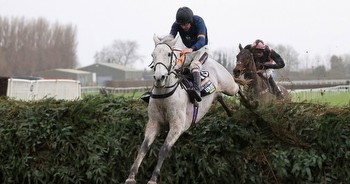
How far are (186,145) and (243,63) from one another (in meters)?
2.87

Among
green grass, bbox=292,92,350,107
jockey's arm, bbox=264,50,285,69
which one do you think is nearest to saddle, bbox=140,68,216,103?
green grass, bbox=292,92,350,107

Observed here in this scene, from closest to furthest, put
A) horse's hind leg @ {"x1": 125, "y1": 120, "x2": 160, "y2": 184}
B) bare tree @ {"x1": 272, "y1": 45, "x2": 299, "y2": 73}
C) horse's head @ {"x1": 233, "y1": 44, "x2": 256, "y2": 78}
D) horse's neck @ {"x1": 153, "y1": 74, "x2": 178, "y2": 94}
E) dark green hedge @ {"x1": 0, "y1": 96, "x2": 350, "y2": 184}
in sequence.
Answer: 1. horse's hind leg @ {"x1": 125, "y1": 120, "x2": 160, "y2": 184}
2. horse's neck @ {"x1": 153, "y1": 74, "x2": 178, "y2": 94}
3. dark green hedge @ {"x1": 0, "y1": 96, "x2": 350, "y2": 184}
4. horse's head @ {"x1": 233, "y1": 44, "x2": 256, "y2": 78}
5. bare tree @ {"x1": 272, "y1": 45, "x2": 299, "y2": 73}

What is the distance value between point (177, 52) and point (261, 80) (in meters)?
4.04

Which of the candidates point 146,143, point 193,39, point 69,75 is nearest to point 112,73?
point 69,75

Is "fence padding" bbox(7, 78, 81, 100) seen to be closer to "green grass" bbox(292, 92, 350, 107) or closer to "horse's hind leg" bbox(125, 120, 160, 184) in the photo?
"green grass" bbox(292, 92, 350, 107)

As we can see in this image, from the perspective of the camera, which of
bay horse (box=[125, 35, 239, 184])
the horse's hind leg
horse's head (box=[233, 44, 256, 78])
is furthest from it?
horse's head (box=[233, 44, 256, 78])

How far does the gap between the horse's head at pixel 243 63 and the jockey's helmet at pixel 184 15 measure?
3028mm

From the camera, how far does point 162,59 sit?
5.93m

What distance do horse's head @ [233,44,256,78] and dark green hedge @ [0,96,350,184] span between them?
1.65 metres

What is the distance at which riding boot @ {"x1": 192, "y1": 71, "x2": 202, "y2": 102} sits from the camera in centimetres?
651

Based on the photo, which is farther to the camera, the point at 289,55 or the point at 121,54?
the point at 121,54

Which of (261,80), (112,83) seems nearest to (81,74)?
(112,83)

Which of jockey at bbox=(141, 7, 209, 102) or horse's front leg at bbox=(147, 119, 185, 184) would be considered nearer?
horse's front leg at bbox=(147, 119, 185, 184)

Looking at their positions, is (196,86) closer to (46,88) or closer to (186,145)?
(186,145)
